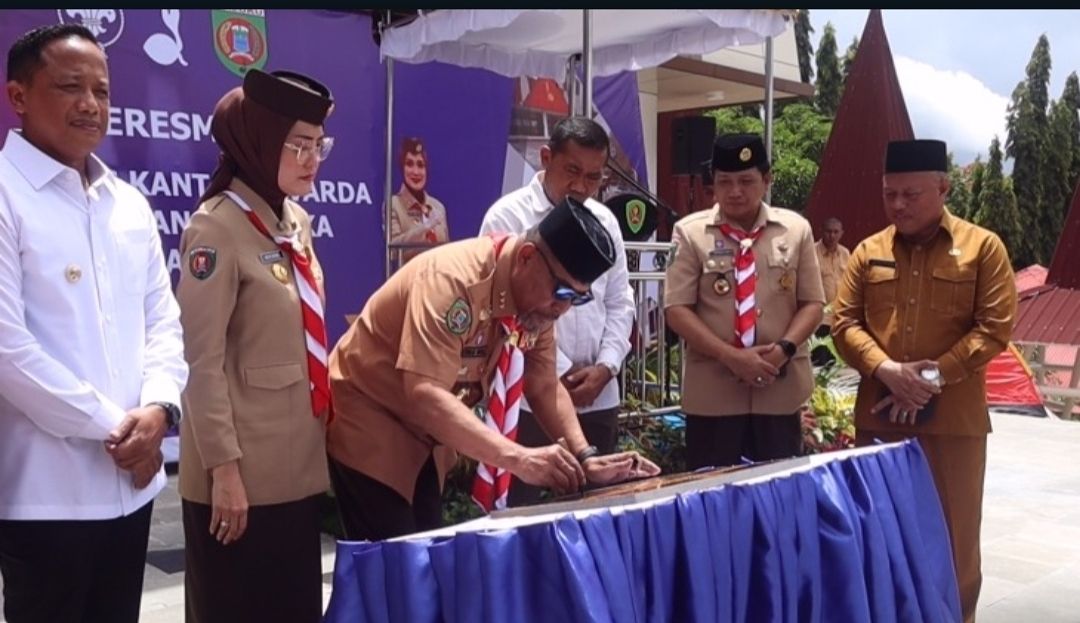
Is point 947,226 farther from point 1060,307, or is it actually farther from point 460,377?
point 1060,307

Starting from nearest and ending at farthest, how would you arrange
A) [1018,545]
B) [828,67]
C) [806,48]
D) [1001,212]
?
[1018,545] < [1001,212] < [806,48] < [828,67]

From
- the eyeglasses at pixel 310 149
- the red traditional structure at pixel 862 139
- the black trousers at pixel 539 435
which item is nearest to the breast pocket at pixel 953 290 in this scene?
the black trousers at pixel 539 435

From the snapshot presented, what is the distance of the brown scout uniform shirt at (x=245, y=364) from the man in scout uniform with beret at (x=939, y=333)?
1845mm

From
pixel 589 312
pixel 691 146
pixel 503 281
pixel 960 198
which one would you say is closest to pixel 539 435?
pixel 589 312

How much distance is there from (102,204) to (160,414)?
437 mm

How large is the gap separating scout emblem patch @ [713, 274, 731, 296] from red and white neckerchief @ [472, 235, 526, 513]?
46.3 inches

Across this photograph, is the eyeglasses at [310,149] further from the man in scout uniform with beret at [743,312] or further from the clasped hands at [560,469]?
the man in scout uniform with beret at [743,312]

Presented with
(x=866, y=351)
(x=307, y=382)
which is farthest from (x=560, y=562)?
(x=866, y=351)

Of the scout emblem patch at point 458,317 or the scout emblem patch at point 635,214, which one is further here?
the scout emblem patch at point 635,214

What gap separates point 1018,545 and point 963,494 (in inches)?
73.9

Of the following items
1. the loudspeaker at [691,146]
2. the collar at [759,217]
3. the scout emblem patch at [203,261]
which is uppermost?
the loudspeaker at [691,146]

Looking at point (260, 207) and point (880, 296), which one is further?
point (880, 296)

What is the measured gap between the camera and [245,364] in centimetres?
206

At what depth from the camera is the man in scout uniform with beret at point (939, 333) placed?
3027 millimetres
